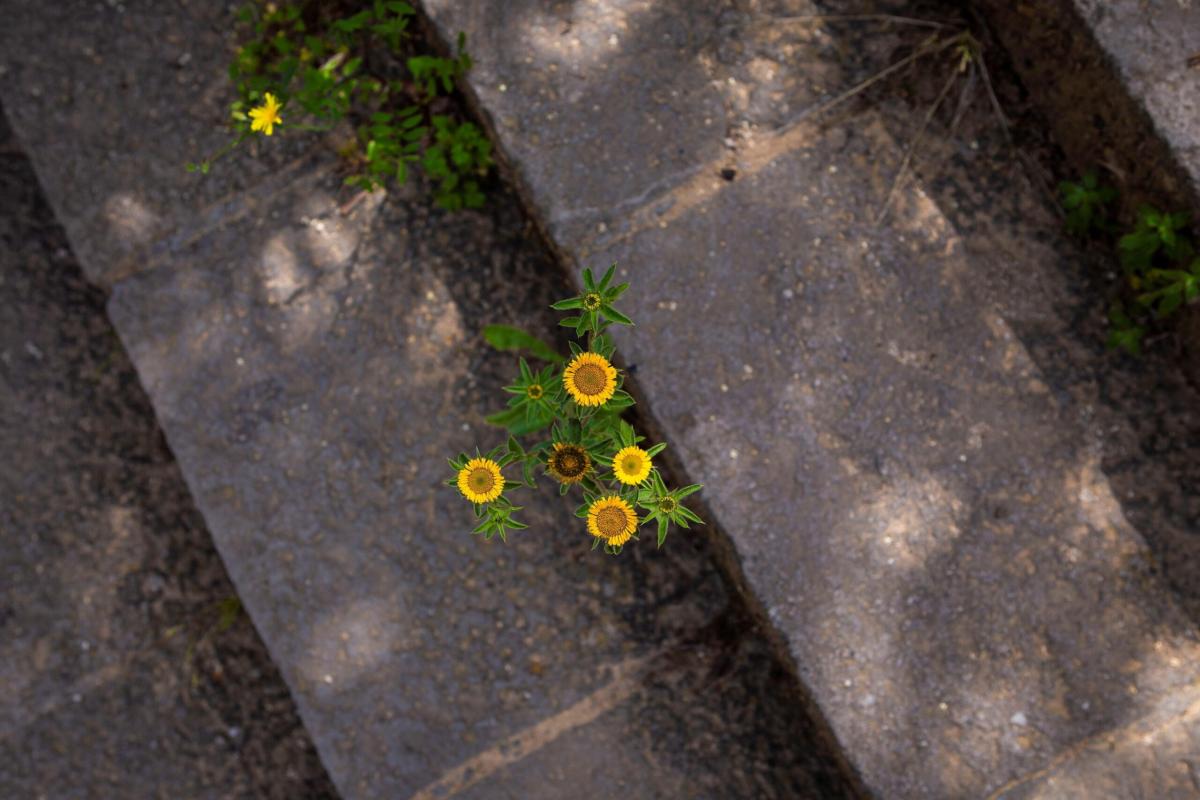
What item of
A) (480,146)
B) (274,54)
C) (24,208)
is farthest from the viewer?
(24,208)

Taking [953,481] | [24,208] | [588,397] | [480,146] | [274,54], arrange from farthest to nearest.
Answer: [24,208]
[274,54]
[480,146]
[953,481]
[588,397]

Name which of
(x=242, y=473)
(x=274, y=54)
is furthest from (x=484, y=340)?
(x=274, y=54)

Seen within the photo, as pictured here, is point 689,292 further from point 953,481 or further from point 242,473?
point 242,473

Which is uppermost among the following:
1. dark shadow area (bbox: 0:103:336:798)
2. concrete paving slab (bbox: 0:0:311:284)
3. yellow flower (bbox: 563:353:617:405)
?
yellow flower (bbox: 563:353:617:405)

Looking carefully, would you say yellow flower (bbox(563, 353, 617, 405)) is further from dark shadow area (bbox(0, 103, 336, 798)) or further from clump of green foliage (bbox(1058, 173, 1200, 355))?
dark shadow area (bbox(0, 103, 336, 798))

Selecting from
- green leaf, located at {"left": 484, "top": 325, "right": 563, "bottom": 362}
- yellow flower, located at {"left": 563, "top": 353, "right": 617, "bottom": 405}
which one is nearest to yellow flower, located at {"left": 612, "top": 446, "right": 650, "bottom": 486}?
yellow flower, located at {"left": 563, "top": 353, "right": 617, "bottom": 405}
